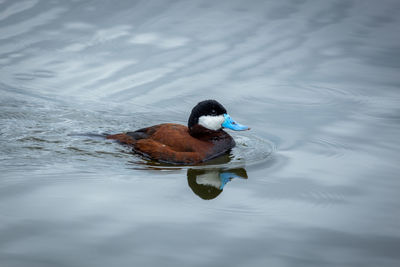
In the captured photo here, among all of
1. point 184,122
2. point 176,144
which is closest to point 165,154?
point 176,144

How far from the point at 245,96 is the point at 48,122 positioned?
10.4 feet

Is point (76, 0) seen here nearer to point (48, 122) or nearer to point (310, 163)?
point (48, 122)

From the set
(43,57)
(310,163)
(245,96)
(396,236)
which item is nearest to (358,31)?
(245,96)

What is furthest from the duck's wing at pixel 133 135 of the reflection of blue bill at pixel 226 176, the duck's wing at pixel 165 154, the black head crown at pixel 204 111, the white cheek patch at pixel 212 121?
the reflection of blue bill at pixel 226 176

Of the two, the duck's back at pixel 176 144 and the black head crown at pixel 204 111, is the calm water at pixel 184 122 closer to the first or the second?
the duck's back at pixel 176 144

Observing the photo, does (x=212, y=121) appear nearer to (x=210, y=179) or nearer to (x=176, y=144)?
(x=176, y=144)

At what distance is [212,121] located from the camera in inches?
315

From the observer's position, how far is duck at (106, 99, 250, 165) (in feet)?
25.0

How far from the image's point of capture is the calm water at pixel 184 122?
5.30 metres

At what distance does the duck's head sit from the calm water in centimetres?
42

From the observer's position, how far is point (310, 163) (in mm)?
7375

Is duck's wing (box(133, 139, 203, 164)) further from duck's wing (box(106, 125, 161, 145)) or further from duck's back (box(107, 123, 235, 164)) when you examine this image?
duck's wing (box(106, 125, 161, 145))

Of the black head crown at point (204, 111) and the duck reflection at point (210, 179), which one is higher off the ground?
the black head crown at point (204, 111)

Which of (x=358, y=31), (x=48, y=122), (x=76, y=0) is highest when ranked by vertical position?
(x=76, y=0)
